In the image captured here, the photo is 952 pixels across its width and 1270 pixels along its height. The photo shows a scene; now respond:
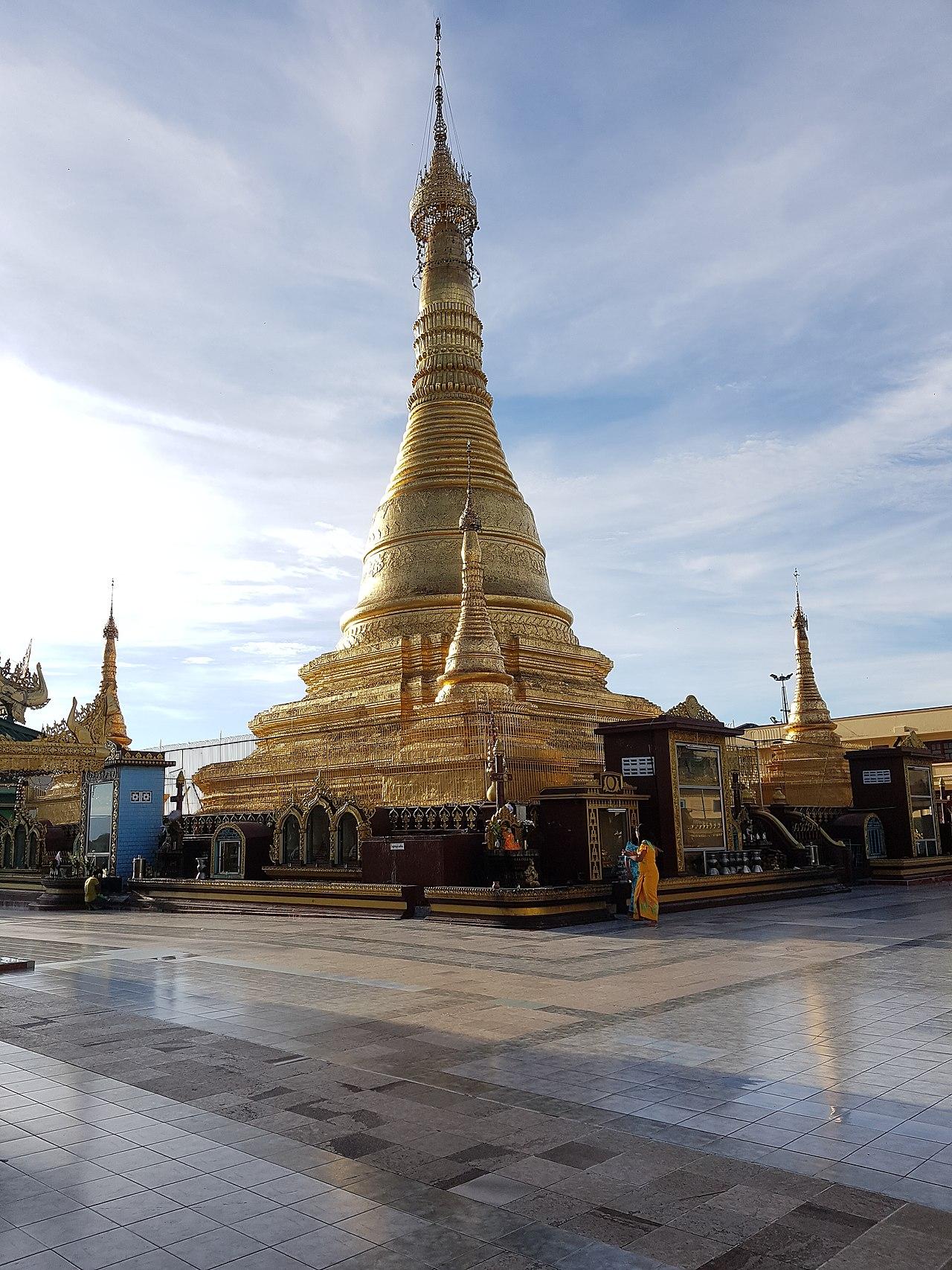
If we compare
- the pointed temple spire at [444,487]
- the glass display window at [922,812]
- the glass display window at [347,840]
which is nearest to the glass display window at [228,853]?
the glass display window at [347,840]

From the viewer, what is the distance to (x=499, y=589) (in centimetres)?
2725

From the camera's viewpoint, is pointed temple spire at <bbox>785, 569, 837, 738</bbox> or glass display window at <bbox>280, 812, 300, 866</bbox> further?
pointed temple spire at <bbox>785, 569, 837, 738</bbox>

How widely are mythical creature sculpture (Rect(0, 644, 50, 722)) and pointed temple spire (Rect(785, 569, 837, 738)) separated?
2561 centimetres

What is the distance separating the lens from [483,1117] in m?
4.88

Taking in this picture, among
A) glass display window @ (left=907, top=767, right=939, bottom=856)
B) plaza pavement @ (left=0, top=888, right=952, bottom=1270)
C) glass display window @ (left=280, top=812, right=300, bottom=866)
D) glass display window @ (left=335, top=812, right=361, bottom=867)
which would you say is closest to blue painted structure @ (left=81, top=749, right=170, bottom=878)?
glass display window @ (left=280, top=812, right=300, bottom=866)

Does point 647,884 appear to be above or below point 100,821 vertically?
below

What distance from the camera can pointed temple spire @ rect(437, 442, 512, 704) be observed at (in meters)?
21.3

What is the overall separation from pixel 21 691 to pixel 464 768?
75.6ft

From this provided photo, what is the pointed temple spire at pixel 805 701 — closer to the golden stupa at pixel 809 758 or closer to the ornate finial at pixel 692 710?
the golden stupa at pixel 809 758

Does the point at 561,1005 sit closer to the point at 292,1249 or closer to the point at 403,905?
the point at 292,1249

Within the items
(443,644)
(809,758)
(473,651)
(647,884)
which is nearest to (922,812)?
(809,758)

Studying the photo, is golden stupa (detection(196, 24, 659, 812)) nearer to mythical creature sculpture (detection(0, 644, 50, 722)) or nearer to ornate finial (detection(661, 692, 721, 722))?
ornate finial (detection(661, 692, 721, 722))

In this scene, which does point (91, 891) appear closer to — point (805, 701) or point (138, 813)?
point (138, 813)

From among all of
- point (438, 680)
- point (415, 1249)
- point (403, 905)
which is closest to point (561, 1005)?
point (415, 1249)
